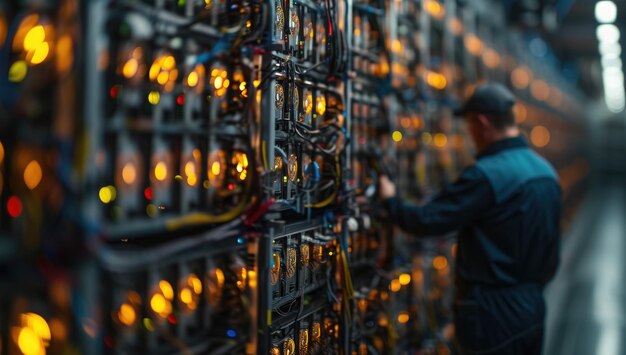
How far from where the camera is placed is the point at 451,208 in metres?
2.74

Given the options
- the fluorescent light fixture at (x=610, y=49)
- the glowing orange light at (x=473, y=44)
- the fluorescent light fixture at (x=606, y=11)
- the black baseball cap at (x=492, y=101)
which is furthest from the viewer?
the fluorescent light fixture at (x=610, y=49)

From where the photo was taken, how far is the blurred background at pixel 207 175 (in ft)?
4.17

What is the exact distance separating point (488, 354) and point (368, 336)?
0.60 meters

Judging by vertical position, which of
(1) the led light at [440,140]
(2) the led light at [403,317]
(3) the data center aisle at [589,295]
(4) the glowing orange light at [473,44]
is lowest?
(3) the data center aisle at [589,295]

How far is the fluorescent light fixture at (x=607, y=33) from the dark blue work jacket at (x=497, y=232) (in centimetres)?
700

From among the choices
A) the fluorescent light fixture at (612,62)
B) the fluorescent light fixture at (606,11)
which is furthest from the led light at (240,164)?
the fluorescent light fixture at (612,62)

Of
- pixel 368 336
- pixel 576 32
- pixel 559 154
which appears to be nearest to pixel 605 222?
pixel 559 154

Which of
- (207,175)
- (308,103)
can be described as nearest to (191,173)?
(207,175)

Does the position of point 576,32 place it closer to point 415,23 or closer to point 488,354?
point 415,23

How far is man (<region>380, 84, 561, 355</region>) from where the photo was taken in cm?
276

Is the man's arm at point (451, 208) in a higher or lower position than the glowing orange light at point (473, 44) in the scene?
lower

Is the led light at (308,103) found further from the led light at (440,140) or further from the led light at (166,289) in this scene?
the led light at (440,140)

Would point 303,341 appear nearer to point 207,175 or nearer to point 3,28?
point 207,175

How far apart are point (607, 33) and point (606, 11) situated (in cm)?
160
